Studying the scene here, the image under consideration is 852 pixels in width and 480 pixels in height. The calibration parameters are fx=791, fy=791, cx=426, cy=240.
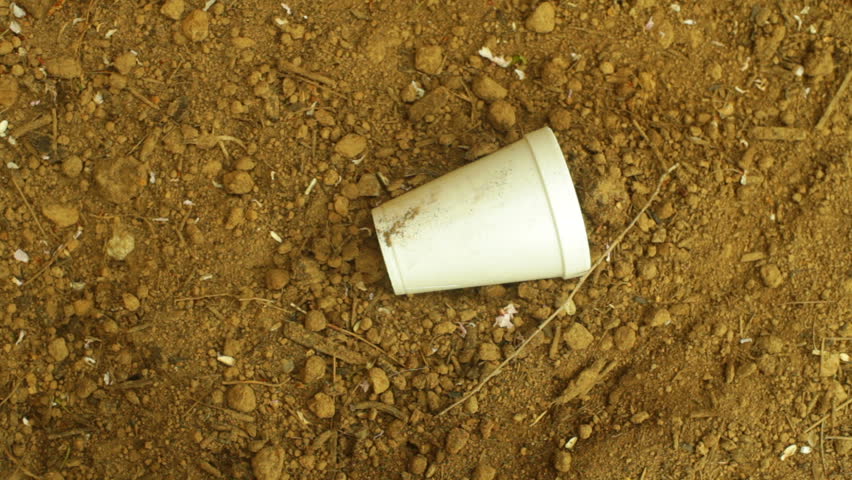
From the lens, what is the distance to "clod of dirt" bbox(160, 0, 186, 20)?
2.24 m

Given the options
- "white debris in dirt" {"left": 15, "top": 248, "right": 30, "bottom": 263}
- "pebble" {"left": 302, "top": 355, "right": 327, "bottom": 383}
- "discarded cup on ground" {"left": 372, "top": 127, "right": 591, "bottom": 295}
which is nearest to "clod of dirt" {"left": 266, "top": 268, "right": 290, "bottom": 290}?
"pebble" {"left": 302, "top": 355, "right": 327, "bottom": 383}

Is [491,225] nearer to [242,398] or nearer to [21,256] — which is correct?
[242,398]

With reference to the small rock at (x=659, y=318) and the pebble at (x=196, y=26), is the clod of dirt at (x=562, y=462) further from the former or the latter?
the pebble at (x=196, y=26)

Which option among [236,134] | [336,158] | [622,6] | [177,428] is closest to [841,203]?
[622,6]

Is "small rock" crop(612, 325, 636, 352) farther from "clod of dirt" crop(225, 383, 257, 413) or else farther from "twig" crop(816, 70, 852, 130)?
"clod of dirt" crop(225, 383, 257, 413)

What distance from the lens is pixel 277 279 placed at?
222 cm

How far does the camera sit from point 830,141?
237 cm

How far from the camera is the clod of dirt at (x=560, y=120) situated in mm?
2236

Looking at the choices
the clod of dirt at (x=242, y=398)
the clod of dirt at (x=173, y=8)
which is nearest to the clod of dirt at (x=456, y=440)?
the clod of dirt at (x=242, y=398)

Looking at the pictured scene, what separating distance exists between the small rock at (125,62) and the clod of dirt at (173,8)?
0.15m

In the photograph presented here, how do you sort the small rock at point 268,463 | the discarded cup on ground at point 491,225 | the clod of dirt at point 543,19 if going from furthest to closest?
the clod of dirt at point 543,19
the small rock at point 268,463
the discarded cup on ground at point 491,225

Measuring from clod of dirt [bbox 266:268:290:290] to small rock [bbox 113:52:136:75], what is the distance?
0.70 metres

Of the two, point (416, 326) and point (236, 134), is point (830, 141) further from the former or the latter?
point (236, 134)

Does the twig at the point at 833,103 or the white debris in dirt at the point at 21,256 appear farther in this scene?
the twig at the point at 833,103
